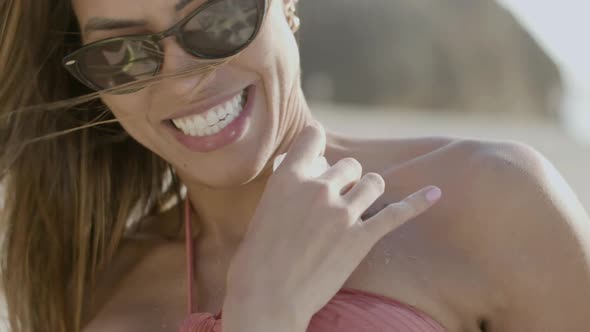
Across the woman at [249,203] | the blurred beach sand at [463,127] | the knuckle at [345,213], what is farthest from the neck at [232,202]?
the blurred beach sand at [463,127]

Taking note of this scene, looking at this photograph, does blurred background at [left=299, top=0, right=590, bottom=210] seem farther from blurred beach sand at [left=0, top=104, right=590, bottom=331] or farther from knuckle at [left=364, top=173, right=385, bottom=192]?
knuckle at [left=364, top=173, right=385, bottom=192]

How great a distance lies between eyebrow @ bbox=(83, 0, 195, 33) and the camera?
242cm

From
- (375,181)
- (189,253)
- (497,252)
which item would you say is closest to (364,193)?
(375,181)

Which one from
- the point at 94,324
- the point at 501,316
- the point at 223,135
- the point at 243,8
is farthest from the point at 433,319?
the point at 94,324

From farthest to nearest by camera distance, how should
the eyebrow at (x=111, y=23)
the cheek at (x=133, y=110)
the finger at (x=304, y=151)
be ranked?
the cheek at (x=133, y=110) < the eyebrow at (x=111, y=23) < the finger at (x=304, y=151)

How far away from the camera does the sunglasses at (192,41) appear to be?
2338mm

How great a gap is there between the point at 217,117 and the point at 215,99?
5 centimetres

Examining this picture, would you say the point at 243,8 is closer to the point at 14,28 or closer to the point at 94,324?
the point at 14,28

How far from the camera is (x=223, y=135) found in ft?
8.23

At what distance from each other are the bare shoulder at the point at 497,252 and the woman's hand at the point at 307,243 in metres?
0.22

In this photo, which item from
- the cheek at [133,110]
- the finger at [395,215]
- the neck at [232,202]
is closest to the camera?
the finger at [395,215]

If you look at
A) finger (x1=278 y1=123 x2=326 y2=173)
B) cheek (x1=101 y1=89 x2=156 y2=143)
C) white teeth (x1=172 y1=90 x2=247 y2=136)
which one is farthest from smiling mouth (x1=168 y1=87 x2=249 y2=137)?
finger (x1=278 y1=123 x2=326 y2=173)

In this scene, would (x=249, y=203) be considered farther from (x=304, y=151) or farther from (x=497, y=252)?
(x=497, y=252)

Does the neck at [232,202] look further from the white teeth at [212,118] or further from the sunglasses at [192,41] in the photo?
the sunglasses at [192,41]
